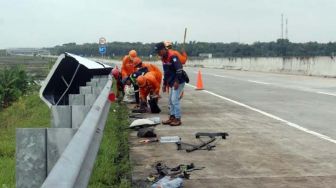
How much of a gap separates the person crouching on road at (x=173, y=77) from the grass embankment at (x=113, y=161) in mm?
1030

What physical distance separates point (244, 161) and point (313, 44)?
62.3 metres

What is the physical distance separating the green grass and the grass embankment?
103cm

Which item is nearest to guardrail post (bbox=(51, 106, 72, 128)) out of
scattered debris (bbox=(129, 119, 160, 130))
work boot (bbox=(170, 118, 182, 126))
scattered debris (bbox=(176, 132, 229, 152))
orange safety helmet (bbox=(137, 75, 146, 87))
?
scattered debris (bbox=(176, 132, 229, 152))

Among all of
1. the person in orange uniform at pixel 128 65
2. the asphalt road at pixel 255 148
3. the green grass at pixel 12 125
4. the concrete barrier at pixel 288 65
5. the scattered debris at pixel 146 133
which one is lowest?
the green grass at pixel 12 125

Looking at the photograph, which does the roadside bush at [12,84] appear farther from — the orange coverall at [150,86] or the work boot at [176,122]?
the work boot at [176,122]

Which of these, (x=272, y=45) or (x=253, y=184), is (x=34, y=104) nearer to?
(x=253, y=184)

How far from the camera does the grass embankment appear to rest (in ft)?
22.3

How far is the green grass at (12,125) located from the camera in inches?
305

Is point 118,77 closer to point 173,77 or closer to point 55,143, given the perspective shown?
point 173,77

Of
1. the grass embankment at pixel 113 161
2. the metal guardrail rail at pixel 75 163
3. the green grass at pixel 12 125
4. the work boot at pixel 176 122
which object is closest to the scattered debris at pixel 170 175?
the grass embankment at pixel 113 161

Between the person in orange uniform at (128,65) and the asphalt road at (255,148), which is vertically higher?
the person in orange uniform at (128,65)

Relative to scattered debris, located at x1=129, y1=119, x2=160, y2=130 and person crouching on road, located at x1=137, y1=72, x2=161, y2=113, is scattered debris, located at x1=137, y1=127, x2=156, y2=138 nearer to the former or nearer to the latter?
scattered debris, located at x1=129, y1=119, x2=160, y2=130

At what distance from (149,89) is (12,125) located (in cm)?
632

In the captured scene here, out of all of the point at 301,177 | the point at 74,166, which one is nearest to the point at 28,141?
the point at 74,166
